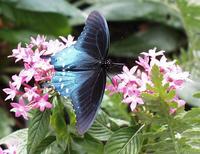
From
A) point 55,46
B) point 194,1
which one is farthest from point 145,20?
point 55,46

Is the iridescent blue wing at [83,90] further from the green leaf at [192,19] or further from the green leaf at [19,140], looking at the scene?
the green leaf at [192,19]

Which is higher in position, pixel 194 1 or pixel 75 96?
pixel 194 1

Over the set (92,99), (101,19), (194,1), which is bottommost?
(92,99)

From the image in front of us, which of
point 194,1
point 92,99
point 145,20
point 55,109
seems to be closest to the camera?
point 92,99

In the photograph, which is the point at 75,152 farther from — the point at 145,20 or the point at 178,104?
the point at 145,20

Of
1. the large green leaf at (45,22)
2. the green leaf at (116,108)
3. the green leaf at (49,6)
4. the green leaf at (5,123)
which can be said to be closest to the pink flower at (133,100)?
the green leaf at (116,108)
